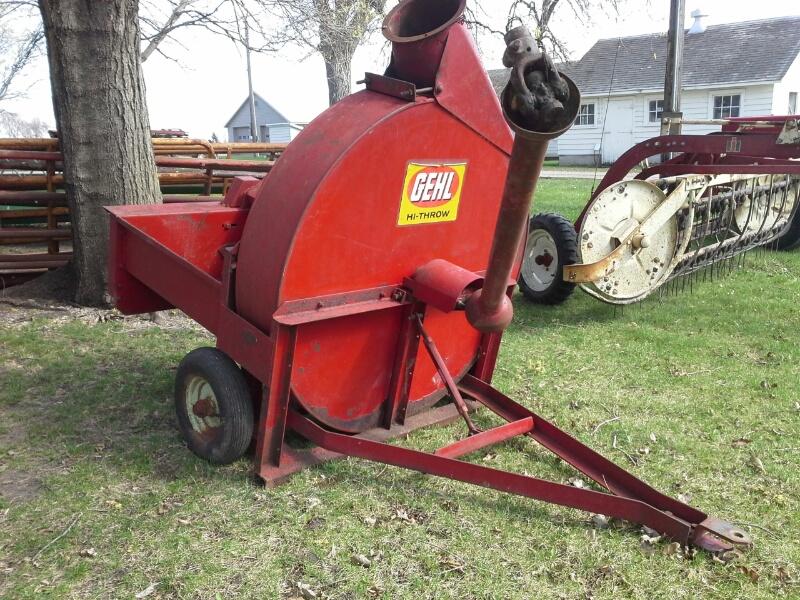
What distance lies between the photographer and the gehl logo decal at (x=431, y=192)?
3.31 meters

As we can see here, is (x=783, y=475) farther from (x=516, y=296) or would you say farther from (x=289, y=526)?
(x=516, y=296)

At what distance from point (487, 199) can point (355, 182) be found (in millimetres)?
892

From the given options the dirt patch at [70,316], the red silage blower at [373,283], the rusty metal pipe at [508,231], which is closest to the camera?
the rusty metal pipe at [508,231]

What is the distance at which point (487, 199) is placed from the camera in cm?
371

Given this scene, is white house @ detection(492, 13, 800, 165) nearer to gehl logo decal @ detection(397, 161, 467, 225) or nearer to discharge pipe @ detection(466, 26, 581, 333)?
gehl logo decal @ detection(397, 161, 467, 225)

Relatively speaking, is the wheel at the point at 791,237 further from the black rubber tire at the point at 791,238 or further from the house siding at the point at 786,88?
the house siding at the point at 786,88

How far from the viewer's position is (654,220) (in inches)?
224

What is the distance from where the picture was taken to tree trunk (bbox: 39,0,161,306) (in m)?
5.26

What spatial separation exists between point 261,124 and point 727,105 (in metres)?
44.8

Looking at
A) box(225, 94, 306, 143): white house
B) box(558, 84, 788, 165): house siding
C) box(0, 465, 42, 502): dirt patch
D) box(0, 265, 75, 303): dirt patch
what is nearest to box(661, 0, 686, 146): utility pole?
box(0, 265, 75, 303): dirt patch

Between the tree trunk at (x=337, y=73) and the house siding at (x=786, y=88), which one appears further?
the house siding at (x=786, y=88)

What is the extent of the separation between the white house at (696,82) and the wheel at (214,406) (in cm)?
2391

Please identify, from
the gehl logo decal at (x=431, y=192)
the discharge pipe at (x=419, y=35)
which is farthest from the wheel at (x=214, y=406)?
the discharge pipe at (x=419, y=35)

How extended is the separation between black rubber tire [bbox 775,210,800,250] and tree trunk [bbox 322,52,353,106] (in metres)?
7.74
